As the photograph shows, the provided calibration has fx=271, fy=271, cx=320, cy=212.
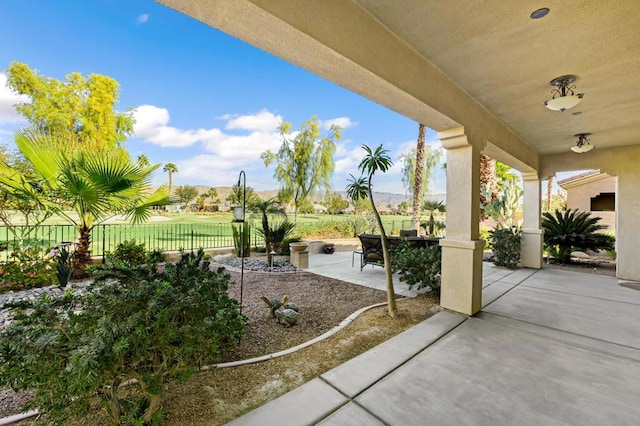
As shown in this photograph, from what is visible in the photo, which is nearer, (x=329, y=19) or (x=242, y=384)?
(x=329, y=19)

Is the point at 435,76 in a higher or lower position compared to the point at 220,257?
higher

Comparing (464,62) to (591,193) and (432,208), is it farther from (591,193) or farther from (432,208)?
(591,193)

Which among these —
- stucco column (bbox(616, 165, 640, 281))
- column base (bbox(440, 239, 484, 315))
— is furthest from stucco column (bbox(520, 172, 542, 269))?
column base (bbox(440, 239, 484, 315))

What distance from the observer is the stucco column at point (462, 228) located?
131 inches

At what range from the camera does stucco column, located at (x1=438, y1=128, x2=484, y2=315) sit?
3316 millimetres

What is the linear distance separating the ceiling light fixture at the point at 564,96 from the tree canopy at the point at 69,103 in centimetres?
1404

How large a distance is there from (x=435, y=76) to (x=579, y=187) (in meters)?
12.9

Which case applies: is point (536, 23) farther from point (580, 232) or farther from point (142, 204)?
point (580, 232)

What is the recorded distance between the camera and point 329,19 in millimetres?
1718

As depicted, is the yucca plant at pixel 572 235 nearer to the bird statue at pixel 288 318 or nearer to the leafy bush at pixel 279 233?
the leafy bush at pixel 279 233

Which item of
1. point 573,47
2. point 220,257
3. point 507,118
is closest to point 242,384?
point 573,47

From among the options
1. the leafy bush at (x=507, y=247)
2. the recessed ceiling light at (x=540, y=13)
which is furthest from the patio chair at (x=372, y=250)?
the recessed ceiling light at (x=540, y=13)

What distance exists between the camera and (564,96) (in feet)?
9.31

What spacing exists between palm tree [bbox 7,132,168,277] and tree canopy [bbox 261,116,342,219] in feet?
28.0
